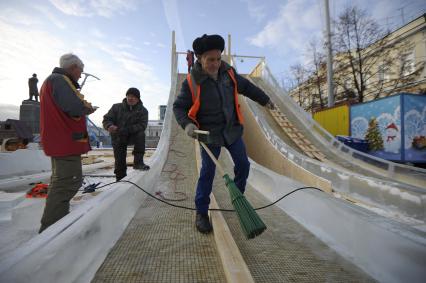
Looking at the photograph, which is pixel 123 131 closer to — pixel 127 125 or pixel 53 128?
pixel 127 125

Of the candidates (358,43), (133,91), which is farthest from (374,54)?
(133,91)

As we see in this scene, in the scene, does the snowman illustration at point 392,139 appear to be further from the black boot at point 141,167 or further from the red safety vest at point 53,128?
the red safety vest at point 53,128

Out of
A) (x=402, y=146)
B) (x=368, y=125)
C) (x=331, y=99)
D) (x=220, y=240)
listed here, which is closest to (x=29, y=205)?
(x=220, y=240)

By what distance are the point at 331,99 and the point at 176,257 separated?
1321 centimetres

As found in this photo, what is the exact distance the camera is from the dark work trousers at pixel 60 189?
7.49 feet

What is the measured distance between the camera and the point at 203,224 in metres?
2.36

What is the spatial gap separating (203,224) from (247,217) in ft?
1.71

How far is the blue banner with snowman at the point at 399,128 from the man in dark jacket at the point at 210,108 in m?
8.87

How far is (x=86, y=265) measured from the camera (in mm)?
1686

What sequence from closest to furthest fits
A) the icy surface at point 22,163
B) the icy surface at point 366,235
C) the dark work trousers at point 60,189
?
the icy surface at point 366,235 < the dark work trousers at point 60,189 < the icy surface at point 22,163

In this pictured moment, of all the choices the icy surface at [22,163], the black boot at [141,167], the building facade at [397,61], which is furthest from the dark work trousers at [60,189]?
the building facade at [397,61]

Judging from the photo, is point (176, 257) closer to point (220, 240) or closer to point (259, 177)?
point (220, 240)

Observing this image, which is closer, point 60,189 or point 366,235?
point 366,235

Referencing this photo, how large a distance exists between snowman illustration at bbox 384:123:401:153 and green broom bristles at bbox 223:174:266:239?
30.6 feet
